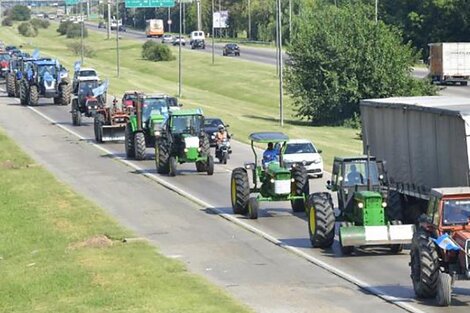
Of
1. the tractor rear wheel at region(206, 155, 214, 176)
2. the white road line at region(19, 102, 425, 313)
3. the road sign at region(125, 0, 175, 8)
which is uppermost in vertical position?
the road sign at region(125, 0, 175, 8)

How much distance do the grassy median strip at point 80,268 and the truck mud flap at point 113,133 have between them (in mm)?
15908

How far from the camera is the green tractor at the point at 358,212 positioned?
27641mm

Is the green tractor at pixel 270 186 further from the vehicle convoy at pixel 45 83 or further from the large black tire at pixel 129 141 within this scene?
the vehicle convoy at pixel 45 83

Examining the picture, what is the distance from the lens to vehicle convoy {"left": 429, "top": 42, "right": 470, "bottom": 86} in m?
96.8

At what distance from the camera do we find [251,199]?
34812 mm

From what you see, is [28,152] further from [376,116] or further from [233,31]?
[233,31]

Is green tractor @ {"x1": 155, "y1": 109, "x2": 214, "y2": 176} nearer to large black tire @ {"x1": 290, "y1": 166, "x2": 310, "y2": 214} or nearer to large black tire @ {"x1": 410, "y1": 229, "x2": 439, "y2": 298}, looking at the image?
large black tire @ {"x1": 290, "y1": 166, "x2": 310, "y2": 214}

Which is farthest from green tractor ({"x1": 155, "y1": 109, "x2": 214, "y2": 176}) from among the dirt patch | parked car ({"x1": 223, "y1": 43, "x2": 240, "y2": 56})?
parked car ({"x1": 223, "y1": 43, "x2": 240, "y2": 56})

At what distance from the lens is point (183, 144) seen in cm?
4419

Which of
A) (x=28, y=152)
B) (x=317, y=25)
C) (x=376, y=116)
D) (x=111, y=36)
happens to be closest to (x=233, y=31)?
(x=111, y=36)

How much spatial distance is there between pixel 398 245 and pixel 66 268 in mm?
7304

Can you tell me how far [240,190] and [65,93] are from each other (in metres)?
44.1

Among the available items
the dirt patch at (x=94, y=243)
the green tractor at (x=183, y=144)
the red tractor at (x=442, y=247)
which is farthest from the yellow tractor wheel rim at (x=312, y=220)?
the green tractor at (x=183, y=144)

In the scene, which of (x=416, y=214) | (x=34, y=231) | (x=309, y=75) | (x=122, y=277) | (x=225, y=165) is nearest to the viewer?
(x=122, y=277)
